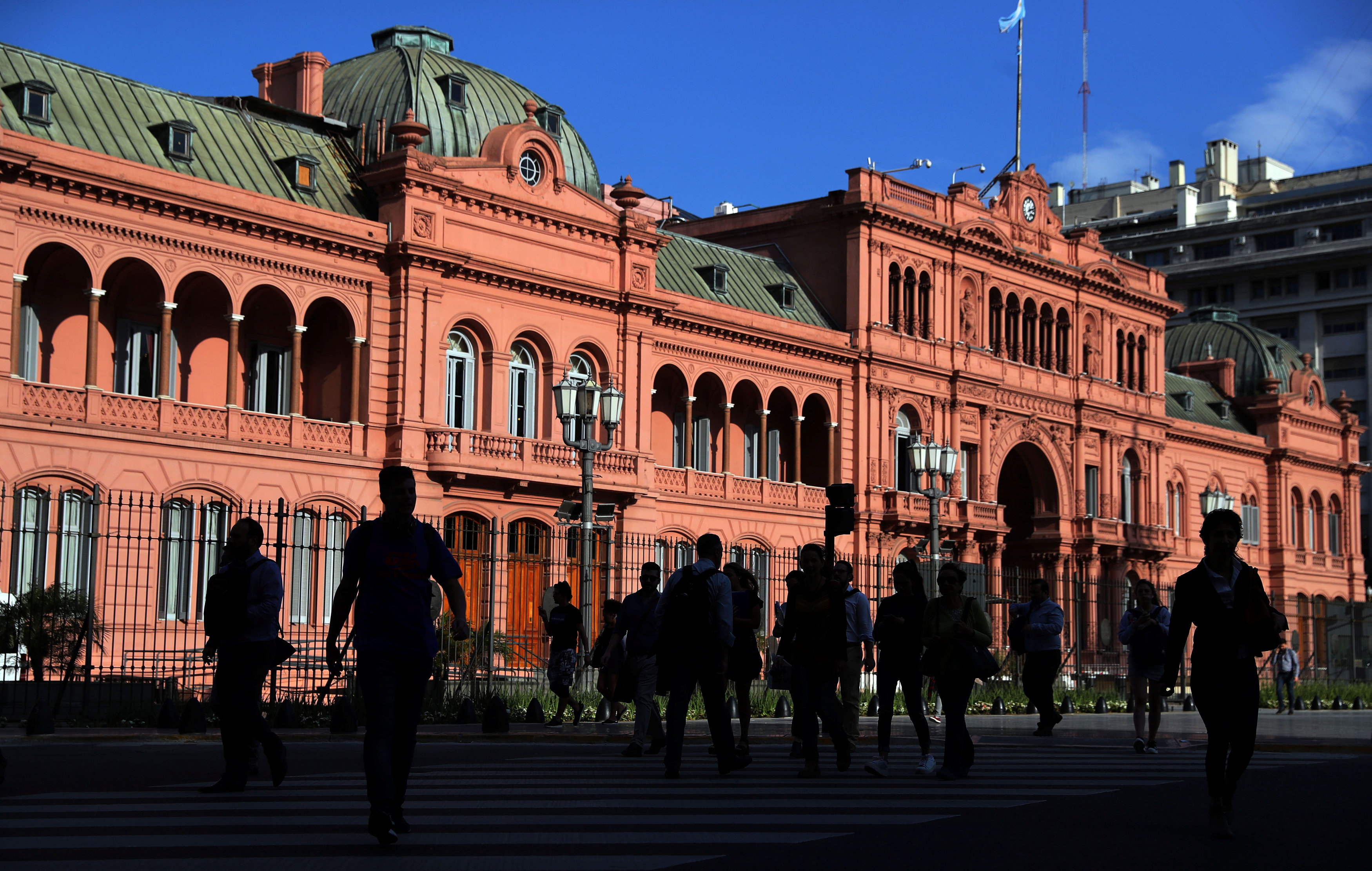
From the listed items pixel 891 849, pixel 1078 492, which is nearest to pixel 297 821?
pixel 891 849

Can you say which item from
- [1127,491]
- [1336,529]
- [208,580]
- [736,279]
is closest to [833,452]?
[736,279]

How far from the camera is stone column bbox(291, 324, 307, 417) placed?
34.4m

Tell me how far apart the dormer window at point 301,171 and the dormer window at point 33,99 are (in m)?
5.38

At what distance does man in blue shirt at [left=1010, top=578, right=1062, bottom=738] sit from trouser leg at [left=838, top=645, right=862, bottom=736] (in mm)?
4106

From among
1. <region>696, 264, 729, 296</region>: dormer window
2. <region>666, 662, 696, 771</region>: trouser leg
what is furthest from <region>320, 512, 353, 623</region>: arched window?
<region>666, 662, 696, 771</region>: trouser leg

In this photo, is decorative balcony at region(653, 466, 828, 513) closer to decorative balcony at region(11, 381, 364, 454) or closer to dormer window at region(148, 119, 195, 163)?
decorative balcony at region(11, 381, 364, 454)

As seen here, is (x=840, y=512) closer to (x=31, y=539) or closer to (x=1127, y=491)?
(x=31, y=539)

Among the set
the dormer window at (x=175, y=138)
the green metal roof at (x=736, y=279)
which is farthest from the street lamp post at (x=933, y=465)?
the dormer window at (x=175, y=138)

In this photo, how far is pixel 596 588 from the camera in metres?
39.8

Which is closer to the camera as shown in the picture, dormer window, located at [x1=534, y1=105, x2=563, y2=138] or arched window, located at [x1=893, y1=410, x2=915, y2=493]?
dormer window, located at [x1=534, y1=105, x2=563, y2=138]

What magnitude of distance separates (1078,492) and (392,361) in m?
27.4

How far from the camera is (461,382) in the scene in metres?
37.7

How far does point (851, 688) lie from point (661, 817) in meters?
5.91

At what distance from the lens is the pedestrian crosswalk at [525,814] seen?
881 centimetres
